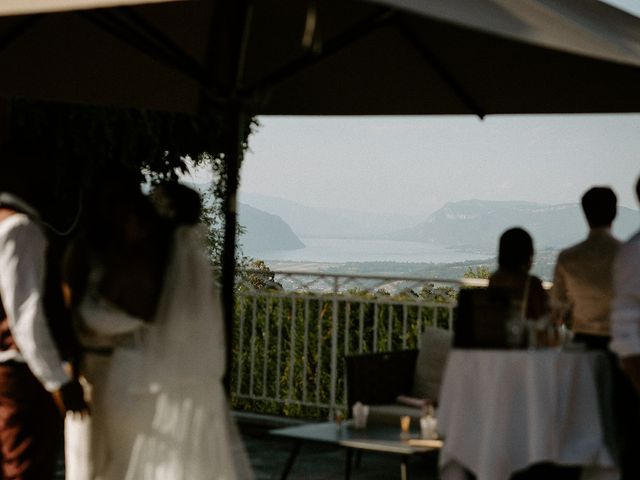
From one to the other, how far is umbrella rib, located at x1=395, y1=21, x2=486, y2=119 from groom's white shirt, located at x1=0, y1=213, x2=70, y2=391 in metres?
2.42

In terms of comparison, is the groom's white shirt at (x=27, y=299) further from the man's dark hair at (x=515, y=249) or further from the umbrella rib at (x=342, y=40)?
the man's dark hair at (x=515, y=249)

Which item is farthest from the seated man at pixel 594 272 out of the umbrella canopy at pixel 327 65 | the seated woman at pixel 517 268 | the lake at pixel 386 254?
the lake at pixel 386 254

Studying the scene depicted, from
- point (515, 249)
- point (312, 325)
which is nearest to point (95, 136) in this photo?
point (312, 325)

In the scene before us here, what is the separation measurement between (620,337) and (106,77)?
3257 mm

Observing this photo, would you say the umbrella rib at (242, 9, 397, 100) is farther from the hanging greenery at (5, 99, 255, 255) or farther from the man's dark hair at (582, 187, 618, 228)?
the hanging greenery at (5, 99, 255, 255)

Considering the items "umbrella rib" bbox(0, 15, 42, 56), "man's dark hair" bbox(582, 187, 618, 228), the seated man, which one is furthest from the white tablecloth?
"umbrella rib" bbox(0, 15, 42, 56)

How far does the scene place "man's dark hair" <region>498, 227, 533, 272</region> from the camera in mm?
5461

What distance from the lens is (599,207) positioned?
579 cm

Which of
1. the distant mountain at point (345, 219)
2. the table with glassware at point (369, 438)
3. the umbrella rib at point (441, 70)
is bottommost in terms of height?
the table with glassware at point (369, 438)

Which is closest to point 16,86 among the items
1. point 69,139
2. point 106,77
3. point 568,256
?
point 106,77

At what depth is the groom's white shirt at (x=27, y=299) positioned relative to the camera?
4.37 m

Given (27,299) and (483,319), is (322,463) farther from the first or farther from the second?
(27,299)

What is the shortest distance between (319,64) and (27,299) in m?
2.78

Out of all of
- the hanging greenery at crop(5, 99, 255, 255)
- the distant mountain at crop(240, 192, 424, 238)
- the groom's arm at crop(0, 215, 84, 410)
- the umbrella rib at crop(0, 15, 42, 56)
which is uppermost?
the distant mountain at crop(240, 192, 424, 238)
